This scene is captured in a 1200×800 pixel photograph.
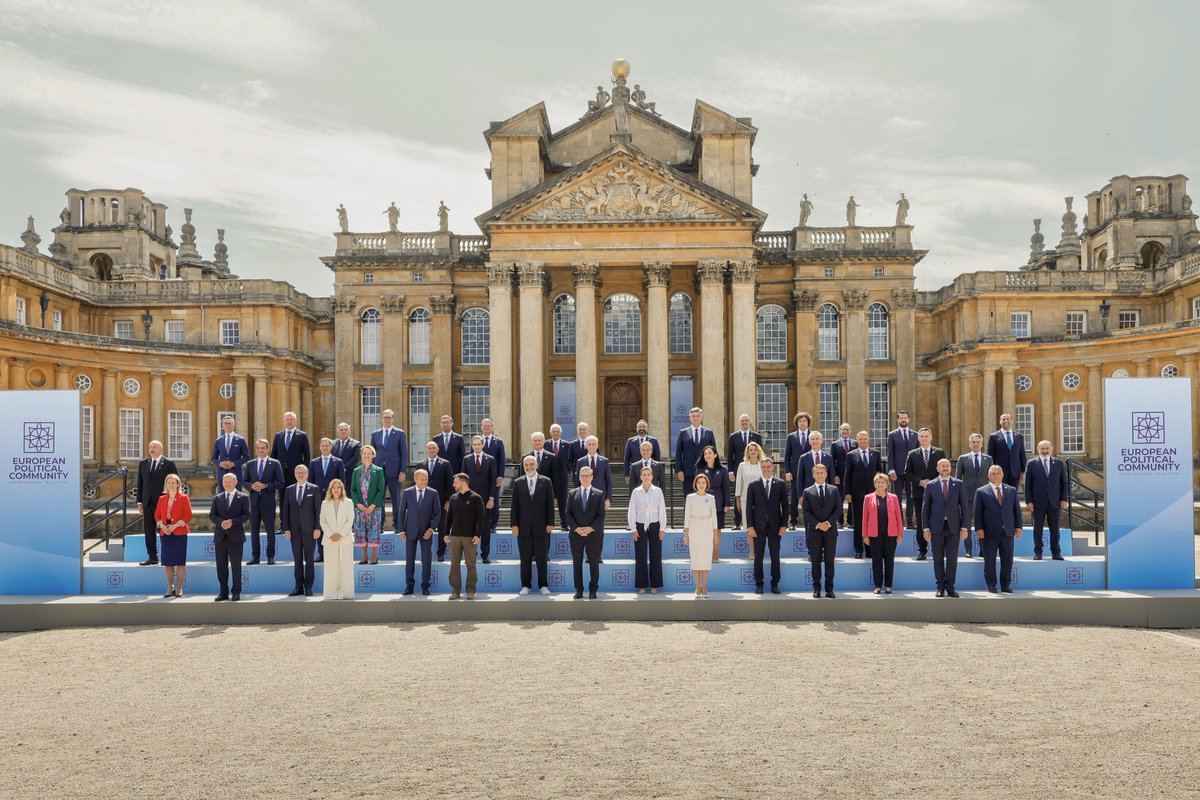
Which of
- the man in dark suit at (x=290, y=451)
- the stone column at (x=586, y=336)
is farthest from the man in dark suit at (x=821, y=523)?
the stone column at (x=586, y=336)

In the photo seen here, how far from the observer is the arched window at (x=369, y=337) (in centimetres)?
3684

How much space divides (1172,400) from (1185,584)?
8.50 ft

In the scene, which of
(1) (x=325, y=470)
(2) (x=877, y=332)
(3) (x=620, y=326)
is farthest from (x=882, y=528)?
(2) (x=877, y=332)

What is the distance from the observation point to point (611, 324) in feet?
115

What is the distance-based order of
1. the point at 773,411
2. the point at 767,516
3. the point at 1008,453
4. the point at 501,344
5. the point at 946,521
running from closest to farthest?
the point at 946,521
the point at 767,516
the point at 1008,453
the point at 501,344
the point at 773,411

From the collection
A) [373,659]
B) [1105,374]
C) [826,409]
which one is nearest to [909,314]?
[826,409]

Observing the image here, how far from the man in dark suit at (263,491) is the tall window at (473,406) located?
21930mm

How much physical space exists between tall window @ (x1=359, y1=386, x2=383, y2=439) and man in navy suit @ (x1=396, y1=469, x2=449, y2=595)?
963 inches

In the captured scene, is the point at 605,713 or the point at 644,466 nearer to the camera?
the point at 605,713

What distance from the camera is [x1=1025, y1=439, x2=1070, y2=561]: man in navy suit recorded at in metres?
13.8

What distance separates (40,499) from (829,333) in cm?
2849

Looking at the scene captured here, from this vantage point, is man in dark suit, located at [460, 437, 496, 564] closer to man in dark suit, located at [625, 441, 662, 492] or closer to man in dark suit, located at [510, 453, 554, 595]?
man in dark suit, located at [510, 453, 554, 595]

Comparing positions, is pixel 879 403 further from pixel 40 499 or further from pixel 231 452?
pixel 40 499

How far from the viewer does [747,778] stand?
657 centimetres
